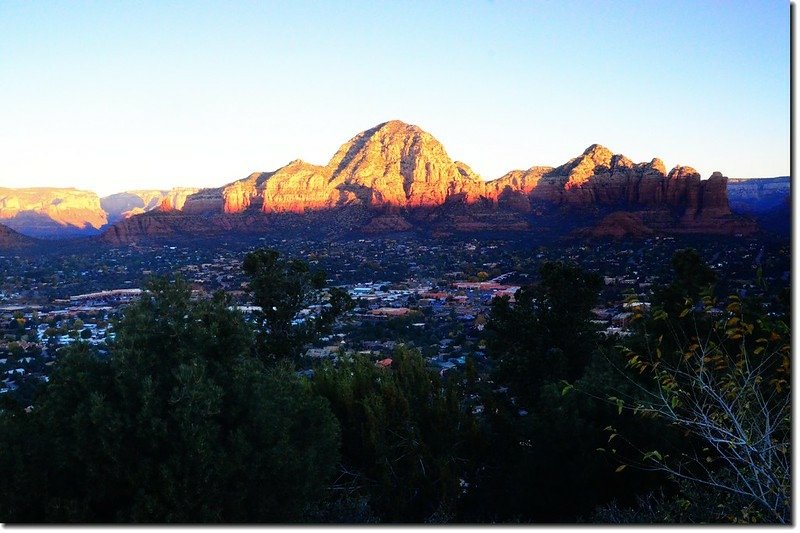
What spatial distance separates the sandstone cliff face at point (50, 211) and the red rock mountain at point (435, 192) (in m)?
42.4

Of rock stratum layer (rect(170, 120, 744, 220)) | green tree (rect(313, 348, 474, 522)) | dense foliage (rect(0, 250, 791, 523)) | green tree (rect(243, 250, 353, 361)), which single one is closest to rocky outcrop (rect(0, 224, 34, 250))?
rock stratum layer (rect(170, 120, 744, 220))

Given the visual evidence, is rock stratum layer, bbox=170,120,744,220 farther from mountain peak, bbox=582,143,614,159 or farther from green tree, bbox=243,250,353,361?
green tree, bbox=243,250,353,361

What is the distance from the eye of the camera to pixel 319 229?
76.7 meters

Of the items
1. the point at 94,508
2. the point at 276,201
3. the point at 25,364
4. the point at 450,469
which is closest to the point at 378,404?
the point at 450,469

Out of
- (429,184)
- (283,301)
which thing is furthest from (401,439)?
(429,184)

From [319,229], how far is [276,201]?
13.6 metres

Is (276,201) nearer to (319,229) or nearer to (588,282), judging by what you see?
(319,229)

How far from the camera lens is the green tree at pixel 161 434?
21.0 ft

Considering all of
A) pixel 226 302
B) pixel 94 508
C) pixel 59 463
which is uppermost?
pixel 226 302

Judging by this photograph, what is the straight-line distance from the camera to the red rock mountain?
211ft

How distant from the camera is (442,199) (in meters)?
84.0

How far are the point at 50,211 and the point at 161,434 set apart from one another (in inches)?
6172

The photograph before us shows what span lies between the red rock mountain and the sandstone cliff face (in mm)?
42404

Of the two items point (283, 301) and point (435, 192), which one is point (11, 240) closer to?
point (435, 192)
